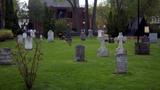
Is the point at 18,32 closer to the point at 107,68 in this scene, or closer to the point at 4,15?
the point at 4,15

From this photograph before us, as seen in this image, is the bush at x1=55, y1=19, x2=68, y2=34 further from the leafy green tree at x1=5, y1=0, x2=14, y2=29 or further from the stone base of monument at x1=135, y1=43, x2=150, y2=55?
the stone base of monument at x1=135, y1=43, x2=150, y2=55

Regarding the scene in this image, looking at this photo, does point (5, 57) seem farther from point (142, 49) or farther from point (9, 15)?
point (9, 15)

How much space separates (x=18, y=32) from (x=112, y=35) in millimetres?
12439

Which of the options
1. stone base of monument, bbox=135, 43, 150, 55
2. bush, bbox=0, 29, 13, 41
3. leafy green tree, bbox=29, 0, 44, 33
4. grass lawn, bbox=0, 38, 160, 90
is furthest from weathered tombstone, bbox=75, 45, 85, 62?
leafy green tree, bbox=29, 0, 44, 33

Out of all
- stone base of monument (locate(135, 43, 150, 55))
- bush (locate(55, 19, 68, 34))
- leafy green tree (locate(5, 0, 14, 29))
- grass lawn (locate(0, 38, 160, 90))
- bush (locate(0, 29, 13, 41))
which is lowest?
grass lawn (locate(0, 38, 160, 90))

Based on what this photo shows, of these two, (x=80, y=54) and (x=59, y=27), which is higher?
(x=59, y=27)

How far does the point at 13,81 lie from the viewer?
13.8m

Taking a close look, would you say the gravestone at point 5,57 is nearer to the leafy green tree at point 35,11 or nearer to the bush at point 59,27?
the bush at point 59,27

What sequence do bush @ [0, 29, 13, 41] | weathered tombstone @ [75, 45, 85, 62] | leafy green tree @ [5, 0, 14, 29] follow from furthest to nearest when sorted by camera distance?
leafy green tree @ [5, 0, 14, 29], bush @ [0, 29, 13, 41], weathered tombstone @ [75, 45, 85, 62]

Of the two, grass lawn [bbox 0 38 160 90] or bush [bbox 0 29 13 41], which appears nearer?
grass lawn [bbox 0 38 160 90]

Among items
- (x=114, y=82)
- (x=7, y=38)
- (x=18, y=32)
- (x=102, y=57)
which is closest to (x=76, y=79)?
(x=114, y=82)

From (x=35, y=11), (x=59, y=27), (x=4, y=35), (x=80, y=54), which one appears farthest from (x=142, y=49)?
(x=35, y=11)

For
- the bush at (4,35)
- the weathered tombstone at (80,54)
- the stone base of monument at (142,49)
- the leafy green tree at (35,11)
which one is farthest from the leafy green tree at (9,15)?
the weathered tombstone at (80,54)

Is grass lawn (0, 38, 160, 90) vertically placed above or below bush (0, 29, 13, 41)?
below
